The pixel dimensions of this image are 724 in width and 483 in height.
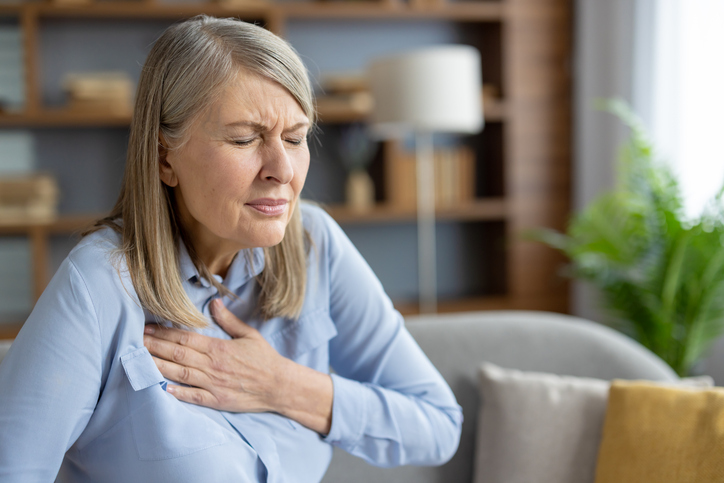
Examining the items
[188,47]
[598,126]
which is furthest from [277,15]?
[188,47]

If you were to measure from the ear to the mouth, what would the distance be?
0.40 ft

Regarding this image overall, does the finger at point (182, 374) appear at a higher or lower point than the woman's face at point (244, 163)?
lower

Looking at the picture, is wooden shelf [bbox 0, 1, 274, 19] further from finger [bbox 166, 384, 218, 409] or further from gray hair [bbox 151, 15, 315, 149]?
finger [bbox 166, 384, 218, 409]

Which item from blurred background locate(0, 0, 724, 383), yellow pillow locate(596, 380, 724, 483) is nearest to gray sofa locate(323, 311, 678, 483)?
yellow pillow locate(596, 380, 724, 483)

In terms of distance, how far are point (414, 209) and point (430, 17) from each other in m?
1.01

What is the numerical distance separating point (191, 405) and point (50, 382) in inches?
7.9

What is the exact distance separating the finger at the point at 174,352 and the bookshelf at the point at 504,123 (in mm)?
2394

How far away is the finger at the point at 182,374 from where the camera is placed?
93cm

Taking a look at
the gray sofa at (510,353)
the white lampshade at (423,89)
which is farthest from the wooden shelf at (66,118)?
the gray sofa at (510,353)

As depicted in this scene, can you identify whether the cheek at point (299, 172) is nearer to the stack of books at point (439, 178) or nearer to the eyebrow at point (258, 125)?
the eyebrow at point (258, 125)

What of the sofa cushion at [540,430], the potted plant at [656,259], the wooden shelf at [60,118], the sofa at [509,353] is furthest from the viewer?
the wooden shelf at [60,118]

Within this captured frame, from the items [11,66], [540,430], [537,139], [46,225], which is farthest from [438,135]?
[540,430]

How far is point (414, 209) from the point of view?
3459mm

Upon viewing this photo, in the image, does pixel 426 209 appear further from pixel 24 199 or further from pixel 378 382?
pixel 378 382
